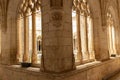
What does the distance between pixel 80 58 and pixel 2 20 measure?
2462 millimetres

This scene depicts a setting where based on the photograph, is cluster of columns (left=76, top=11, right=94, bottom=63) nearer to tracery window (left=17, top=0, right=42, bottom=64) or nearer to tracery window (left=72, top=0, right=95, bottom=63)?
tracery window (left=72, top=0, right=95, bottom=63)

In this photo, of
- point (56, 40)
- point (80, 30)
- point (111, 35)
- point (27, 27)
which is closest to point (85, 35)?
point (80, 30)

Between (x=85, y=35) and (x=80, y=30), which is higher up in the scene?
(x=80, y=30)

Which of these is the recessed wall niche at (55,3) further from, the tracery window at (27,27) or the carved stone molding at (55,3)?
the tracery window at (27,27)

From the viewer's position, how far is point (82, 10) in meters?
3.97

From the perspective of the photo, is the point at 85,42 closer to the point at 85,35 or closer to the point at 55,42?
the point at 85,35

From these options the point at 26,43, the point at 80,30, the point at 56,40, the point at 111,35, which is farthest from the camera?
the point at 111,35

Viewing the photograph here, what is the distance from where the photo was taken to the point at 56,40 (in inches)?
102

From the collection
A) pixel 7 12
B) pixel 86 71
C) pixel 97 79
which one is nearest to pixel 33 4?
pixel 7 12

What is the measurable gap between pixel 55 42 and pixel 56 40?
0.04 meters

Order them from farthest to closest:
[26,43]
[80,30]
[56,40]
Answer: [80,30]
[26,43]
[56,40]

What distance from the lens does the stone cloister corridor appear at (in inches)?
103

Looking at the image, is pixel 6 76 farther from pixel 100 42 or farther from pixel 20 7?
pixel 100 42

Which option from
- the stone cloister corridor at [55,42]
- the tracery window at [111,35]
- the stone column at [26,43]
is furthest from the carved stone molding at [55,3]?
the tracery window at [111,35]
